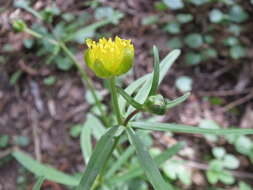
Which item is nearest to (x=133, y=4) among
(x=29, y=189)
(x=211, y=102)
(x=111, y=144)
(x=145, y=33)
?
(x=145, y=33)

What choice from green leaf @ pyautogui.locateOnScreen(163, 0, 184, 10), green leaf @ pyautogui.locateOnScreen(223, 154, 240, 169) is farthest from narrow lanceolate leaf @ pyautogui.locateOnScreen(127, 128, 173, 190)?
green leaf @ pyautogui.locateOnScreen(163, 0, 184, 10)

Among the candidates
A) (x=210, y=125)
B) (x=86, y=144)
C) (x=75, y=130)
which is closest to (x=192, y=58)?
(x=210, y=125)

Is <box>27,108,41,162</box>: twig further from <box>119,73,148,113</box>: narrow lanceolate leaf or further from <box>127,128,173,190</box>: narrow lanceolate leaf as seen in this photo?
<box>127,128,173,190</box>: narrow lanceolate leaf

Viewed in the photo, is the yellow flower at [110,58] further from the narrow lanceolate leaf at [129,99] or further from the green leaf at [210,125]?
the green leaf at [210,125]

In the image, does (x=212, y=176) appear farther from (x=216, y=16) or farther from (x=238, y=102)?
(x=216, y=16)

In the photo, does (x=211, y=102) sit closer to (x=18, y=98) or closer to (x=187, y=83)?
(x=187, y=83)

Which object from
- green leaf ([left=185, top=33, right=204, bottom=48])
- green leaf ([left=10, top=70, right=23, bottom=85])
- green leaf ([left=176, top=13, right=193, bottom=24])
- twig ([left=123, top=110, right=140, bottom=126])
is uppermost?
twig ([left=123, top=110, right=140, bottom=126])
